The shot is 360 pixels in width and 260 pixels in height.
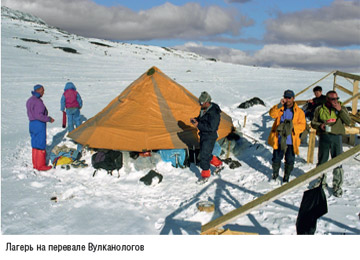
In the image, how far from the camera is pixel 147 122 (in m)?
6.09

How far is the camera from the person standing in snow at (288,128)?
4.73 m

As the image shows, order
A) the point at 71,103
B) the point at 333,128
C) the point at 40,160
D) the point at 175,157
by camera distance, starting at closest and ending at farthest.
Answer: the point at 333,128 < the point at 40,160 < the point at 175,157 < the point at 71,103

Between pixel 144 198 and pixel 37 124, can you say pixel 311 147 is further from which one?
pixel 37 124

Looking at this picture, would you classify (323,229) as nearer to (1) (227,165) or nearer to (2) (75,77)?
(1) (227,165)

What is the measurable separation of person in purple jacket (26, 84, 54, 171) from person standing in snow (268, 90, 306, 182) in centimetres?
438

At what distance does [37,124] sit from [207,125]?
3.37m

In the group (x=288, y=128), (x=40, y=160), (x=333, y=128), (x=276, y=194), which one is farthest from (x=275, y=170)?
(x=40, y=160)

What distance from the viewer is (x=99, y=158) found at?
5672 millimetres

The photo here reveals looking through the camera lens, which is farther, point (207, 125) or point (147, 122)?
point (147, 122)

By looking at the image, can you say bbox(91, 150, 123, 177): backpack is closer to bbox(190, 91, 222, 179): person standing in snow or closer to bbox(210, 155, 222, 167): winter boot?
bbox(190, 91, 222, 179): person standing in snow

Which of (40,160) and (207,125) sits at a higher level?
(207,125)

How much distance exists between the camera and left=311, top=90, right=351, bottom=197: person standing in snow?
4289mm

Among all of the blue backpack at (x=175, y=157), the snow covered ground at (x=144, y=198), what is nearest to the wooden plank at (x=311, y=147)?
the snow covered ground at (x=144, y=198)

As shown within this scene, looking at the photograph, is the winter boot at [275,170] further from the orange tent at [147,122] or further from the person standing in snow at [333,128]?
the orange tent at [147,122]
